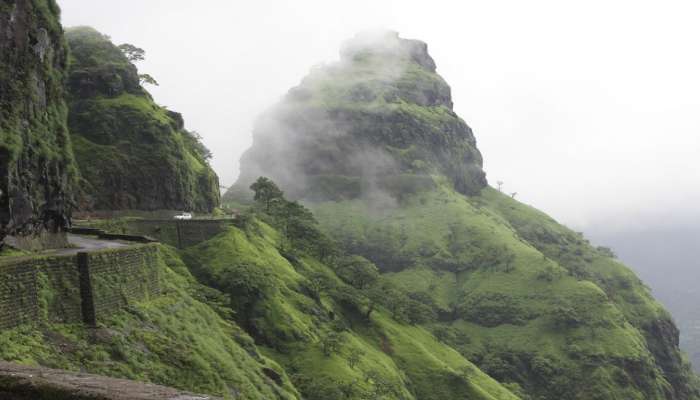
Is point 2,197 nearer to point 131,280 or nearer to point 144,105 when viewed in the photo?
point 131,280

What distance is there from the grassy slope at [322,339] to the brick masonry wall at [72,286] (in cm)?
3441

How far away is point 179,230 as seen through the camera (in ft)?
261

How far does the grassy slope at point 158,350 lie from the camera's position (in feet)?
89.6

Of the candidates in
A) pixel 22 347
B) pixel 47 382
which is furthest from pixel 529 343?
pixel 47 382

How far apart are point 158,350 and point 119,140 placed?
6377 centimetres

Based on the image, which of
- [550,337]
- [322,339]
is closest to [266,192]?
[322,339]

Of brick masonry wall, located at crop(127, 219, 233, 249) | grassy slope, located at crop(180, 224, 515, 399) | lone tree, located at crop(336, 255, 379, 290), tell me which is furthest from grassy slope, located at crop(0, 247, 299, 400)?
lone tree, located at crop(336, 255, 379, 290)

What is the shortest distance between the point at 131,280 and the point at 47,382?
3058cm

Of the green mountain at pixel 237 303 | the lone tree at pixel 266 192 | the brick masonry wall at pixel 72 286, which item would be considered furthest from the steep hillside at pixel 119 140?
the brick masonry wall at pixel 72 286

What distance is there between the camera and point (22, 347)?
25.7 meters

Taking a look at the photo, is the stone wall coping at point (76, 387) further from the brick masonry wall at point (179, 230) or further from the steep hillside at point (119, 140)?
the steep hillside at point (119, 140)

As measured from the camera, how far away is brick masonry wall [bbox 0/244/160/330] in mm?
27125

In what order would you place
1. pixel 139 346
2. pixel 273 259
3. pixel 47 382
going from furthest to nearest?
pixel 273 259
pixel 139 346
pixel 47 382

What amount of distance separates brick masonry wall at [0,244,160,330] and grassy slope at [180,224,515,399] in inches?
1355
